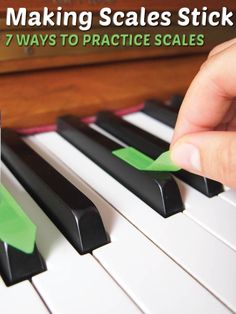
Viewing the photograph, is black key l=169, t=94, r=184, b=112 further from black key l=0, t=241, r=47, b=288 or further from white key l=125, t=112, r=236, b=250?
black key l=0, t=241, r=47, b=288

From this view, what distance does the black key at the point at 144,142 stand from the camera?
2.44ft

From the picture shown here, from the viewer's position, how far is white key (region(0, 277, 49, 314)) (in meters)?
0.48

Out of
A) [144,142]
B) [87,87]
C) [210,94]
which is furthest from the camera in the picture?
[87,87]

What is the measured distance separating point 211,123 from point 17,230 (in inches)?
16.4

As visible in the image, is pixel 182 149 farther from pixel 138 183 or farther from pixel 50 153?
pixel 50 153

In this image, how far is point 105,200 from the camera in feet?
2.30

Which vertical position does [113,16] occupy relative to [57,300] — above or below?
above

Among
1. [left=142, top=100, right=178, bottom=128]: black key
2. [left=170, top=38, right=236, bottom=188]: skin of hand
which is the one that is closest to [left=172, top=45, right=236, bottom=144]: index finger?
[left=170, top=38, right=236, bottom=188]: skin of hand

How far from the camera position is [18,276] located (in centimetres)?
52

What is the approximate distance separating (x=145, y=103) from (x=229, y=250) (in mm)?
577

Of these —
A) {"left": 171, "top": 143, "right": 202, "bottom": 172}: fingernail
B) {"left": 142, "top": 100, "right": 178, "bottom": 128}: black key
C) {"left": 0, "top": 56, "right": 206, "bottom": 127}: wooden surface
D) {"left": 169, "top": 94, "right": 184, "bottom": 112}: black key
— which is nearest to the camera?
{"left": 171, "top": 143, "right": 202, "bottom": 172}: fingernail

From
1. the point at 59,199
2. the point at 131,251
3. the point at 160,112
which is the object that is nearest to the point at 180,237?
the point at 131,251

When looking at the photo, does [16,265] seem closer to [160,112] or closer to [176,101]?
[160,112]

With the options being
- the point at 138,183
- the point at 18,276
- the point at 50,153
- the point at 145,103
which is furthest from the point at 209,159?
the point at 145,103
